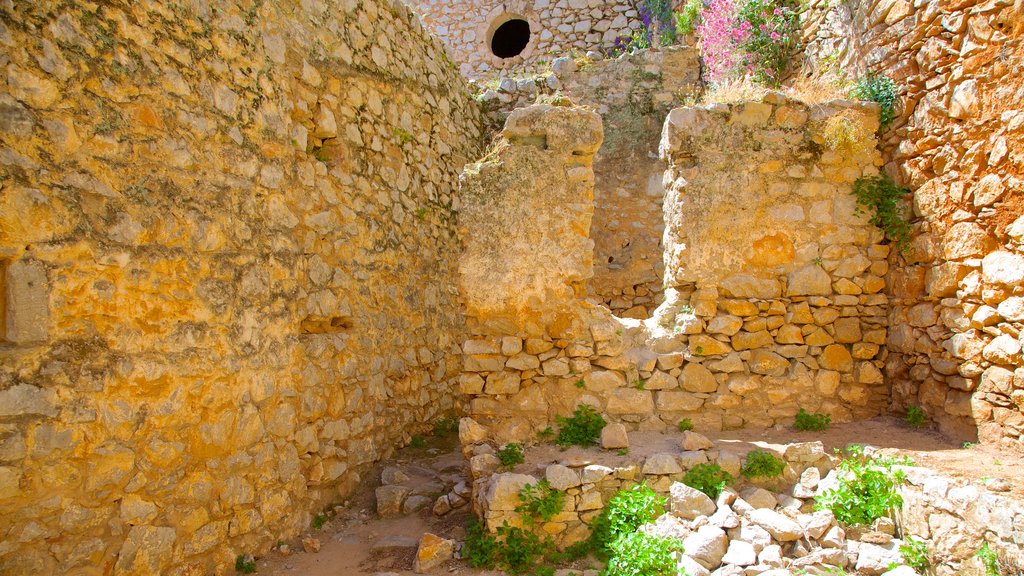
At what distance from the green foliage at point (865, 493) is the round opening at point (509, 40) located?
11.0 meters

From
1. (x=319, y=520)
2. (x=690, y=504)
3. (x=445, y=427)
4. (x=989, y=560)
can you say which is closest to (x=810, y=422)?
(x=690, y=504)

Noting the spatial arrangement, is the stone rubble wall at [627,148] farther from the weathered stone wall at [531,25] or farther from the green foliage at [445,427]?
the weathered stone wall at [531,25]

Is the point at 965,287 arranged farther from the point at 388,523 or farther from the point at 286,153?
the point at 286,153

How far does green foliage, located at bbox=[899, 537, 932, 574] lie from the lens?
134 inches

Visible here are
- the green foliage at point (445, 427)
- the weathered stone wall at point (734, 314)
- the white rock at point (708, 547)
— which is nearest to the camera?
the white rock at point (708, 547)

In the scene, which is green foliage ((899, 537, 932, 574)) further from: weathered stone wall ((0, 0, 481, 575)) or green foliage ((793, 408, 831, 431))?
weathered stone wall ((0, 0, 481, 575))

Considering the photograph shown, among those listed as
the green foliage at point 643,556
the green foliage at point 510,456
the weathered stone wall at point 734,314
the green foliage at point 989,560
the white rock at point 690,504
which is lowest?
the green foliage at point 643,556

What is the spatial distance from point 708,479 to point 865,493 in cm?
94

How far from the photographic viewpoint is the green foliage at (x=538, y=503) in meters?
3.84

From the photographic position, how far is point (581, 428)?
441cm

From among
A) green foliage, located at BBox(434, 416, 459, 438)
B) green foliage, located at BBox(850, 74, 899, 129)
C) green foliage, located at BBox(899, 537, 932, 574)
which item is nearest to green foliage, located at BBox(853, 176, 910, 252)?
green foliage, located at BBox(850, 74, 899, 129)

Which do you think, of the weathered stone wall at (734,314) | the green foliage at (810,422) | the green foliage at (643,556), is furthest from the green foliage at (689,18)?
the green foliage at (643,556)

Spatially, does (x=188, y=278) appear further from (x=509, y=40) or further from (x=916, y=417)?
(x=509, y=40)

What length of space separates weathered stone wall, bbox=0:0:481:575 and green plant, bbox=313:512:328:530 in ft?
0.23
